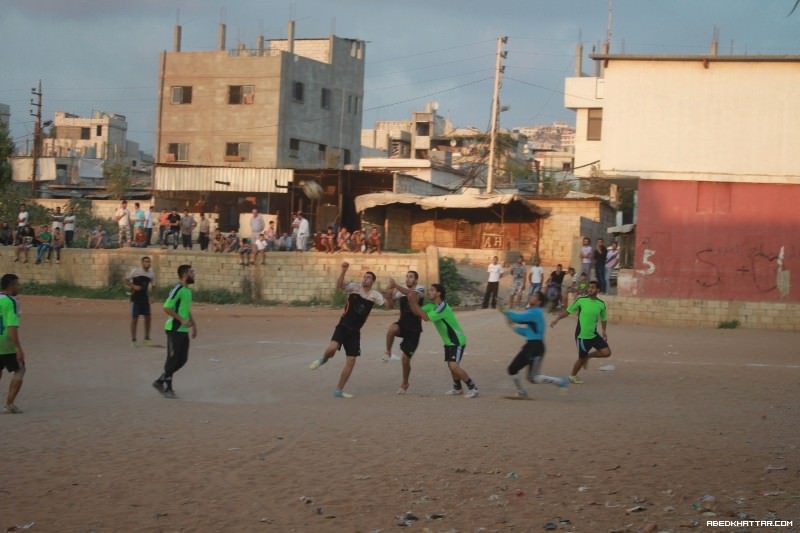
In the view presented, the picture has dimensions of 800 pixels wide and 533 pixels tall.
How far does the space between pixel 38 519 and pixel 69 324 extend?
62.3 feet

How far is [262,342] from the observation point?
22000 millimetres

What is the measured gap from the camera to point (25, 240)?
35.4 m

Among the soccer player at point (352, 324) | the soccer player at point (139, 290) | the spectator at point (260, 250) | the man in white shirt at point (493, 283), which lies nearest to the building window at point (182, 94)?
the spectator at point (260, 250)

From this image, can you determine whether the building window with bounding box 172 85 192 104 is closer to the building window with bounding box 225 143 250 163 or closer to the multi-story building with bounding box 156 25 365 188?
the multi-story building with bounding box 156 25 365 188

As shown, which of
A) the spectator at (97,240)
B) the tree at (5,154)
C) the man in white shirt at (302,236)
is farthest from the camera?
the tree at (5,154)

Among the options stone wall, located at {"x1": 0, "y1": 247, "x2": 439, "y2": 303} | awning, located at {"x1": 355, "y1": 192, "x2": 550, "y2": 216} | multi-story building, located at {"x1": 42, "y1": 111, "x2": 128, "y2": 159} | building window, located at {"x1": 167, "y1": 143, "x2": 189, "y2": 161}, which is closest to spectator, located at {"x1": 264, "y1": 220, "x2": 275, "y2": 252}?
stone wall, located at {"x1": 0, "y1": 247, "x2": 439, "y2": 303}

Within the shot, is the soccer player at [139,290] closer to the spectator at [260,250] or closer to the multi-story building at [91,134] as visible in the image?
the spectator at [260,250]

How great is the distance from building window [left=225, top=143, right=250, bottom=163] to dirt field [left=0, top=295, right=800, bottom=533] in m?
39.9

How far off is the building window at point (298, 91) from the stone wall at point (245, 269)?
2497 cm

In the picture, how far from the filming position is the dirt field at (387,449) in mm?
7688

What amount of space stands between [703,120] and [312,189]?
58.9 ft

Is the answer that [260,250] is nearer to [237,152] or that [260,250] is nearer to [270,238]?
[270,238]

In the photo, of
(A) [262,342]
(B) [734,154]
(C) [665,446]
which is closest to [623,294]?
(B) [734,154]

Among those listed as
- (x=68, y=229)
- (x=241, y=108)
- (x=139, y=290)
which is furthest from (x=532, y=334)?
(x=241, y=108)
